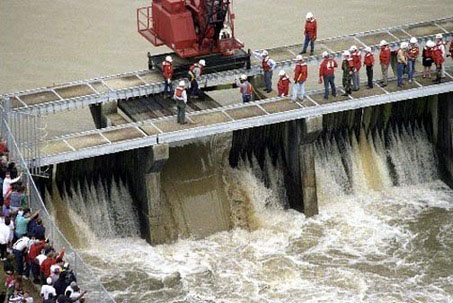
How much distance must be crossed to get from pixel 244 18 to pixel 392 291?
20.1 metres

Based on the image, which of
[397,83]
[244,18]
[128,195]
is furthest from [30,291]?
[244,18]

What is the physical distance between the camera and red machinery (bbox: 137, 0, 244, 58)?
171 ft

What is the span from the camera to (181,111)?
49000 millimetres

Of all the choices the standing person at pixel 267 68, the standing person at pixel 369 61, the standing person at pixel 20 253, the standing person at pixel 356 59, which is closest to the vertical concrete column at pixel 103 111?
the standing person at pixel 267 68

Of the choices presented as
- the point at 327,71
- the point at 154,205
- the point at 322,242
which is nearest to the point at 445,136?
the point at 327,71

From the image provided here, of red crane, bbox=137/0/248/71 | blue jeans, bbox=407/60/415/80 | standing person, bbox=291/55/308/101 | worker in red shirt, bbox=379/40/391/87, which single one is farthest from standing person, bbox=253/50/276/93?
blue jeans, bbox=407/60/415/80

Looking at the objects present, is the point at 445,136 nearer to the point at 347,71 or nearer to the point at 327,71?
the point at 347,71

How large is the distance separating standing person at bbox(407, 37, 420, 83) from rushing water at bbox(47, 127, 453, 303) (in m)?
2.31

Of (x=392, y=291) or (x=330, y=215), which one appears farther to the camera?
(x=330, y=215)

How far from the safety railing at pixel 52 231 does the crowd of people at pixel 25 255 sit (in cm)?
27

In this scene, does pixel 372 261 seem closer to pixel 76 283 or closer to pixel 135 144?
pixel 135 144

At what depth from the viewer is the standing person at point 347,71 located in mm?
50656

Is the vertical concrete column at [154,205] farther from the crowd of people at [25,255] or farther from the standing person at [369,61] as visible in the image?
the standing person at [369,61]

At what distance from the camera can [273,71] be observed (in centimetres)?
5359
